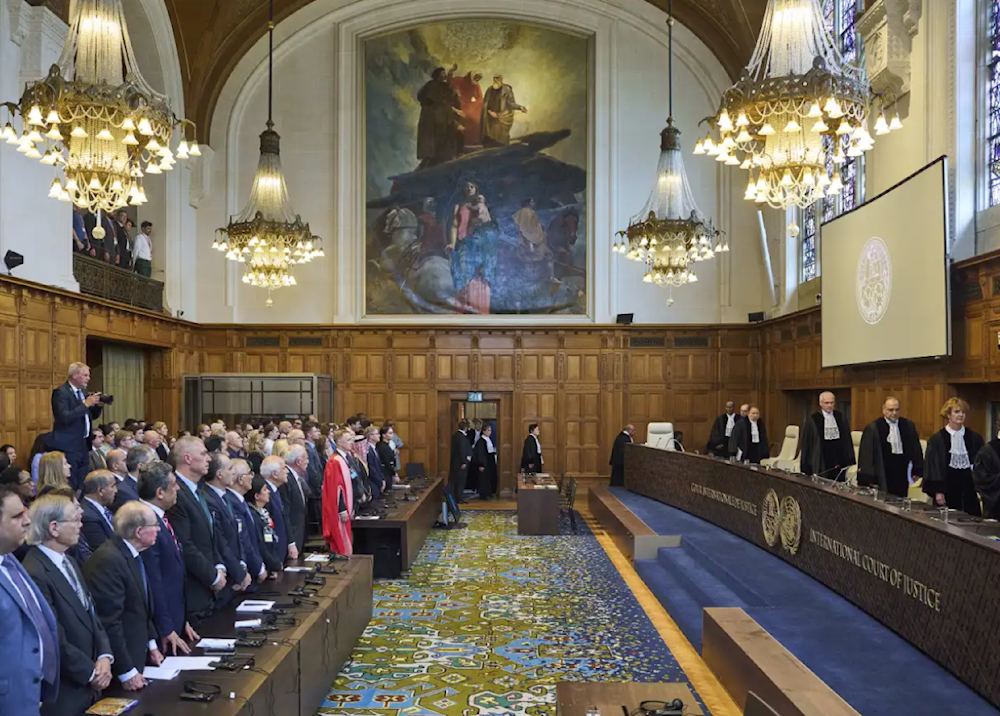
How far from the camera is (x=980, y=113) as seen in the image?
10.4m

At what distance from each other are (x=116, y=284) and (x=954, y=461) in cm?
1323

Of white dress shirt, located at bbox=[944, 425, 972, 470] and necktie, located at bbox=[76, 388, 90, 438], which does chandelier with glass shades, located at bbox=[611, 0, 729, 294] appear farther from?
necktie, located at bbox=[76, 388, 90, 438]

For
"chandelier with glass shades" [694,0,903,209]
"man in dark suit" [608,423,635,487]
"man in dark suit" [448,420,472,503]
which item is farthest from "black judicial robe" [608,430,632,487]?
"chandelier with glass shades" [694,0,903,209]

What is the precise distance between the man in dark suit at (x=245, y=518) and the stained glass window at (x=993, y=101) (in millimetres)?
8856

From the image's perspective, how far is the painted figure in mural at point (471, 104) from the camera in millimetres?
19297

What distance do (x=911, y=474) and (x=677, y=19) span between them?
13.2 metres

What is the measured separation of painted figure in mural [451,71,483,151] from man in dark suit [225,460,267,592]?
47.0 ft

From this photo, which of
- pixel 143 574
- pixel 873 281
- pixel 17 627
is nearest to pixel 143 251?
pixel 873 281

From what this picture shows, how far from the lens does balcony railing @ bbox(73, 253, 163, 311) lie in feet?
46.3

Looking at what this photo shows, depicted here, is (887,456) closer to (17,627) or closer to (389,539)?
(389,539)

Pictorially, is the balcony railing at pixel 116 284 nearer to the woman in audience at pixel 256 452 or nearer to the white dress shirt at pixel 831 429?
the woman in audience at pixel 256 452

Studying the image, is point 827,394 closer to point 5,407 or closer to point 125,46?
point 125,46

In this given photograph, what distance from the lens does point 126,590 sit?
4102 mm

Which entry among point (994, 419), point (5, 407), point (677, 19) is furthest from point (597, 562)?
point (677, 19)
